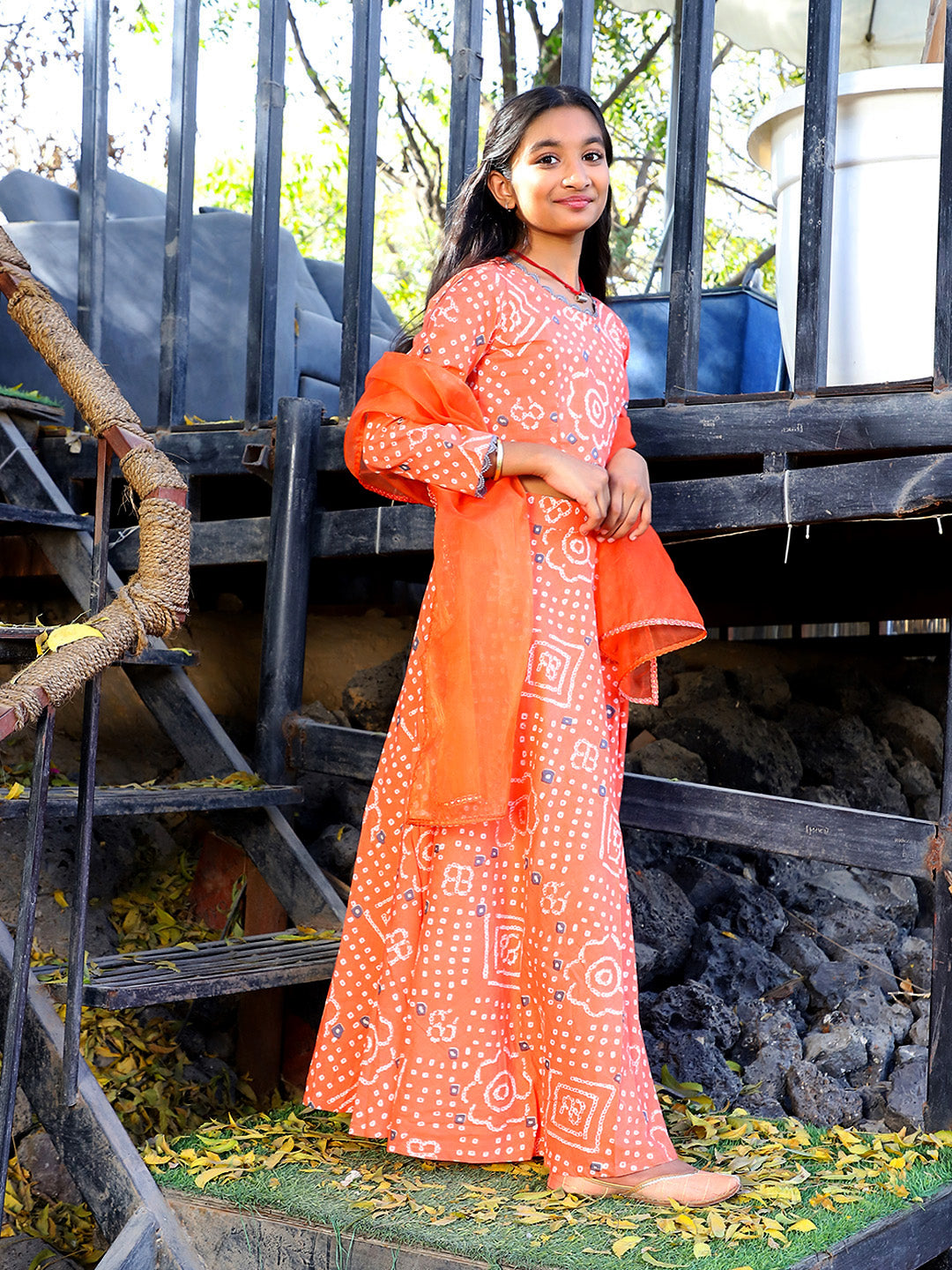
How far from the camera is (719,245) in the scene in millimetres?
12172

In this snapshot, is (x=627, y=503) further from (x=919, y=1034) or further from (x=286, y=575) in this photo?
(x=919, y=1034)

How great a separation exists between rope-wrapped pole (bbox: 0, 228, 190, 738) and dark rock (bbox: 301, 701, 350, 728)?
1318 mm

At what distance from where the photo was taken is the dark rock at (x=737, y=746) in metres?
3.72

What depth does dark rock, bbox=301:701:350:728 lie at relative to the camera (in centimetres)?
351

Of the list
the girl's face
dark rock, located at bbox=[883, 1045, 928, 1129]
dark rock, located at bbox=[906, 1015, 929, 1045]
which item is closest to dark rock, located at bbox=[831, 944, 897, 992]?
dark rock, located at bbox=[906, 1015, 929, 1045]

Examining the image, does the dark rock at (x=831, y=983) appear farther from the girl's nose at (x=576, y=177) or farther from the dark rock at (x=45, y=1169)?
the girl's nose at (x=576, y=177)

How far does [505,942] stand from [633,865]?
4.02 feet

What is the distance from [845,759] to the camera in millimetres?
3869

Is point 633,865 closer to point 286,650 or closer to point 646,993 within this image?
point 646,993

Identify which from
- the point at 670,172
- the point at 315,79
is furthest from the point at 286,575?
the point at 315,79

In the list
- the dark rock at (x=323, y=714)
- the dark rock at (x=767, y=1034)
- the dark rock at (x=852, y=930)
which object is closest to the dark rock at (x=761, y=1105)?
the dark rock at (x=767, y=1034)

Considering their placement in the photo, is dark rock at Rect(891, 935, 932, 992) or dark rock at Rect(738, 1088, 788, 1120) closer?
dark rock at Rect(738, 1088, 788, 1120)

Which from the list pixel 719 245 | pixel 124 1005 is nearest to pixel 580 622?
pixel 124 1005

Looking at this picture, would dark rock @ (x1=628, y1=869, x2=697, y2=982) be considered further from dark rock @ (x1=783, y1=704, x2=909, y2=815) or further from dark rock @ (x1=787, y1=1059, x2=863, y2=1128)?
dark rock @ (x1=783, y1=704, x2=909, y2=815)
